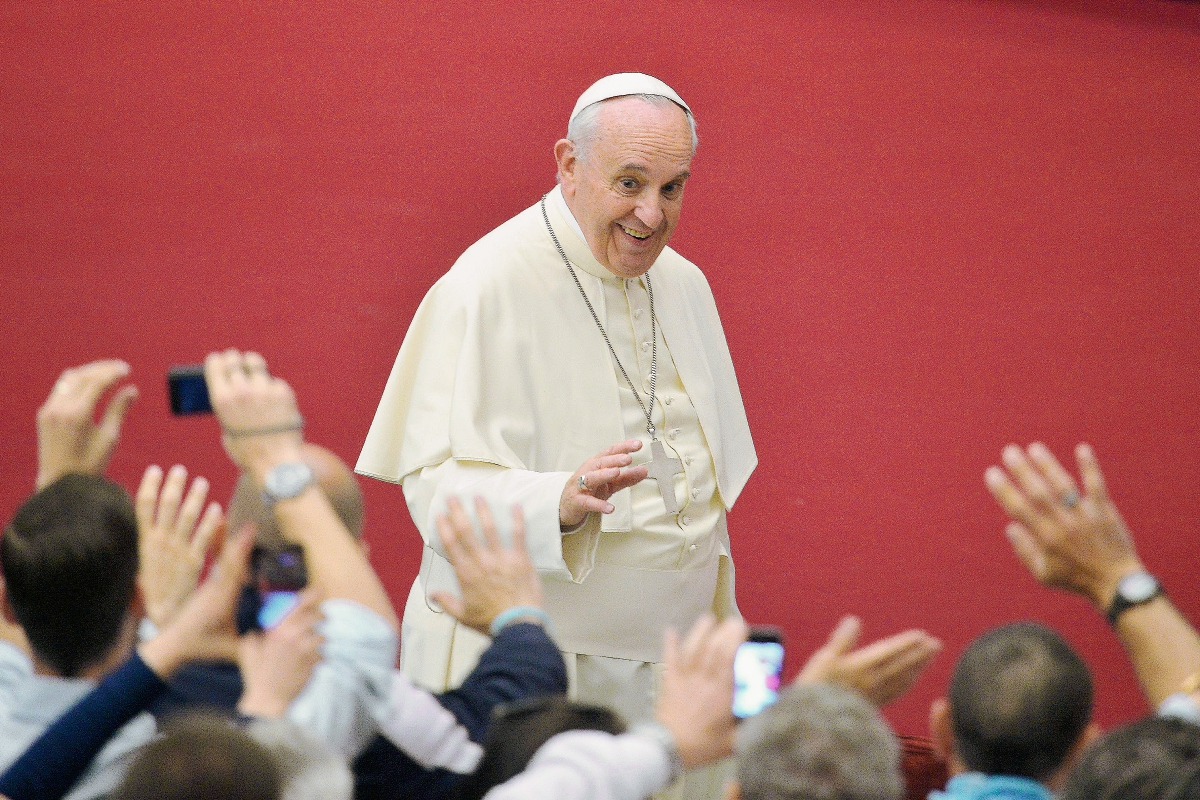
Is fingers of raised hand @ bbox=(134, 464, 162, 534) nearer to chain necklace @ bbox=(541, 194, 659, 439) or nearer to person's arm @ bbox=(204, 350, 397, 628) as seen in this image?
person's arm @ bbox=(204, 350, 397, 628)

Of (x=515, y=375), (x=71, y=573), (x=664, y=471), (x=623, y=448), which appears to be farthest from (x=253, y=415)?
(x=664, y=471)

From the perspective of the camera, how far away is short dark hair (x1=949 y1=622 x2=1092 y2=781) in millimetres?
1771

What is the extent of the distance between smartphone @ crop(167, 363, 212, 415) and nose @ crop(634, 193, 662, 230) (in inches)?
52.3

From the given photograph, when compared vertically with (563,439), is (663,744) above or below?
below

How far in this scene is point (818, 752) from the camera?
4.93ft

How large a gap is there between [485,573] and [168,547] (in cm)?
43

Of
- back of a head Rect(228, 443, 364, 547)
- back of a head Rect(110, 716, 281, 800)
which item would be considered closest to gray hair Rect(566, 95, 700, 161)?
back of a head Rect(228, 443, 364, 547)

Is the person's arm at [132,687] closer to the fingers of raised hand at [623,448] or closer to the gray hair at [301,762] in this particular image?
the gray hair at [301,762]

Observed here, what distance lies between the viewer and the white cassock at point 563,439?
3084 mm

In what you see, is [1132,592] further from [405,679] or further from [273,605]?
[273,605]

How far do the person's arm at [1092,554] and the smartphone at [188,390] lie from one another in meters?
1.09

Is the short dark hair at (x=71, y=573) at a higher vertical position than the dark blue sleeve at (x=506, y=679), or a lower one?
higher

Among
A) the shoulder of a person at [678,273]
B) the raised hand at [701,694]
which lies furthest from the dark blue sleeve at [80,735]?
the shoulder of a person at [678,273]

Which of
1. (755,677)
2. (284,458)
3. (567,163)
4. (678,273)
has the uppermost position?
(567,163)
